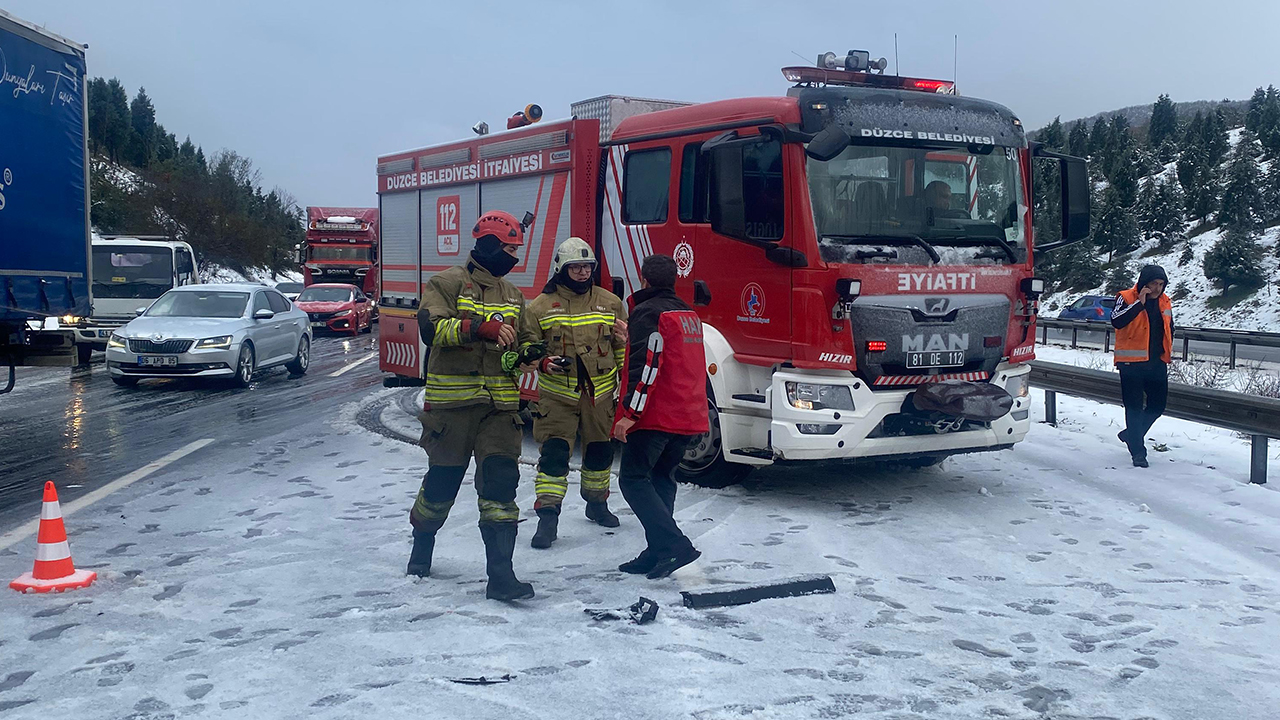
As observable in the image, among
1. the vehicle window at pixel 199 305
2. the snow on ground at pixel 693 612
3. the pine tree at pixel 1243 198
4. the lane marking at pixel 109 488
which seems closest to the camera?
the snow on ground at pixel 693 612

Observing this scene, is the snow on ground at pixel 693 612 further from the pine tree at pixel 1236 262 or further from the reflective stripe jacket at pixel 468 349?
the pine tree at pixel 1236 262

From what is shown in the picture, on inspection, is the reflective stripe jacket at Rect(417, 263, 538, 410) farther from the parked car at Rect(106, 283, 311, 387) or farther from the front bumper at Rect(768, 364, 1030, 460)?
the parked car at Rect(106, 283, 311, 387)

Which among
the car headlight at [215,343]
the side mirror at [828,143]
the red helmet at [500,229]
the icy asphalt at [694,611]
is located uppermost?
the side mirror at [828,143]

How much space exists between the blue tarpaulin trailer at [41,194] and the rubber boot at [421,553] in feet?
18.7

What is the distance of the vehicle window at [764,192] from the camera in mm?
7457

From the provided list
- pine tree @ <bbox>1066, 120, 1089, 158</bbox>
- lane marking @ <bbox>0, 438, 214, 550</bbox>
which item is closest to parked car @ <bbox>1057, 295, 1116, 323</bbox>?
pine tree @ <bbox>1066, 120, 1089, 158</bbox>

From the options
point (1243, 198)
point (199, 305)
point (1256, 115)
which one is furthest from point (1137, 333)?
point (1256, 115)

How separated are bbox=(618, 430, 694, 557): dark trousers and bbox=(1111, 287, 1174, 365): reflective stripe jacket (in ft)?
17.2

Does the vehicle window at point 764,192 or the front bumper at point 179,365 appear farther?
the front bumper at point 179,365

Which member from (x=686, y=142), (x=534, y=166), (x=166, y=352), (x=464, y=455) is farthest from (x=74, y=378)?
(x=464, y=455)

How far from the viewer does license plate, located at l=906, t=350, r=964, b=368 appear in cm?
753

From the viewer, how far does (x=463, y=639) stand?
4.81m

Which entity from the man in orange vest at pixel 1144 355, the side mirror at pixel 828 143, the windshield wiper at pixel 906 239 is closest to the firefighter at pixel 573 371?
the side mirror at pixel 828 143

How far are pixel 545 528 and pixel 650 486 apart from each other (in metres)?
0.94
